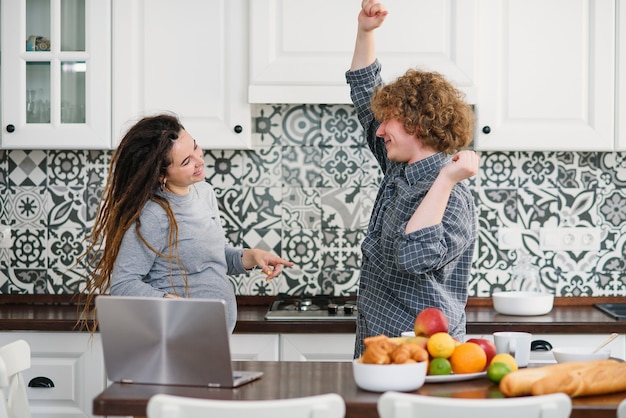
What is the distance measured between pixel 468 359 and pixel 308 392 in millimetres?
348

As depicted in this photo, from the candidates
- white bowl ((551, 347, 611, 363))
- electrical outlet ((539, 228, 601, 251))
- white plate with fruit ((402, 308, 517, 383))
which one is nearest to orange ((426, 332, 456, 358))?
white plate with fruit ((402, 308, 517, 383))

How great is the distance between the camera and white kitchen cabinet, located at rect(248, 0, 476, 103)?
3320 millimetres

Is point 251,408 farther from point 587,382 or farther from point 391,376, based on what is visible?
point 587,382

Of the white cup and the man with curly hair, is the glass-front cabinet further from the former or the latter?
the white cup

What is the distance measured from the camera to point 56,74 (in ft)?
11.2

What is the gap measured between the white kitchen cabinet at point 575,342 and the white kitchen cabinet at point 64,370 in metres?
1.30

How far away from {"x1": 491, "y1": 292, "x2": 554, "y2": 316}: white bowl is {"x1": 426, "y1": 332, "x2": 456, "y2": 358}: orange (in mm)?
1456

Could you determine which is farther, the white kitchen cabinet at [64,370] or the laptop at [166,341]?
the white kitchen cabinet at [64,370]

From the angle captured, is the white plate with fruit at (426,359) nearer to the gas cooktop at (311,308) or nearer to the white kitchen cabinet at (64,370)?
the gas cooktop at (311,308)

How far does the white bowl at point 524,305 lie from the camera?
334 centimetres

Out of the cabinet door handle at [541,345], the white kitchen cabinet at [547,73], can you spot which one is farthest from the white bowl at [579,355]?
the white kitchen cabinet at [547,73]

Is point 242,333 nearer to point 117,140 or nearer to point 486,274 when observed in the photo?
point 117,140

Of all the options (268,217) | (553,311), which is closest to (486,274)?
(553,311)

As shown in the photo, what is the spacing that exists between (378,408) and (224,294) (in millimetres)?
1135
